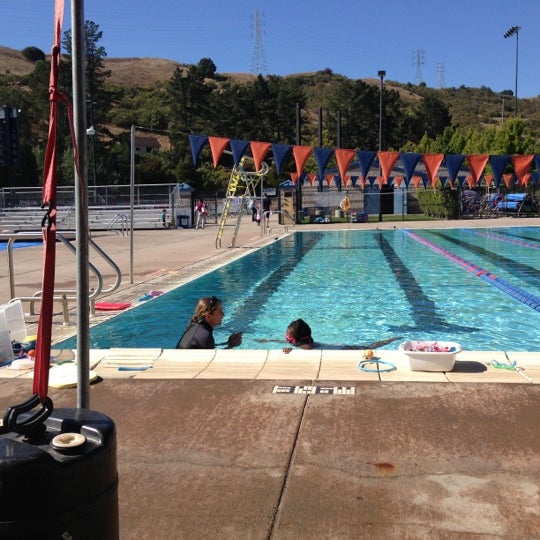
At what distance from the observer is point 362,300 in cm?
1083

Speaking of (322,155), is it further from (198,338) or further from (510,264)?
(198,338)

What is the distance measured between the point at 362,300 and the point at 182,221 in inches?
822

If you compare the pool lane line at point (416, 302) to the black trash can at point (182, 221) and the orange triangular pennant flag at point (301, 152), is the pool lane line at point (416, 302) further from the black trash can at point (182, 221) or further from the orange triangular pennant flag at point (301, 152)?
the black trash can at point (182, 221)

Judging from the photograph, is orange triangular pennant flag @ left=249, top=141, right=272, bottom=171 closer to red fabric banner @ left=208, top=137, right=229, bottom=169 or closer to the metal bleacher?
red fabric banner @ left=208, top=137, right=229, bottom=169

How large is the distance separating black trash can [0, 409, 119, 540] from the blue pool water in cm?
532

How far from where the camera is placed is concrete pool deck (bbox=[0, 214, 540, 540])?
2.60 metres

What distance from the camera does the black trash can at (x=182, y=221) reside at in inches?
1201

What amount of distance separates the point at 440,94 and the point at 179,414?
450ft

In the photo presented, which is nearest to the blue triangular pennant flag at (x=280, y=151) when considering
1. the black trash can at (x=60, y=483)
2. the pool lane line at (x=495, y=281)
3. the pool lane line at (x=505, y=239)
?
the pool lane line at (x=495, y=281)

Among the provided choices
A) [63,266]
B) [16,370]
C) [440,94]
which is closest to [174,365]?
[16,370]

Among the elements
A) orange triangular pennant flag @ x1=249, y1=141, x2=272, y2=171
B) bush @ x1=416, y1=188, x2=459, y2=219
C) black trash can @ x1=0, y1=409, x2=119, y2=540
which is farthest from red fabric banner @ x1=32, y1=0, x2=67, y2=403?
bush @ x1=416, y1=188, x2=459, y2=219

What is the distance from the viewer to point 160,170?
60844mm

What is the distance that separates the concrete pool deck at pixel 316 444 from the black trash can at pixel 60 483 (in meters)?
1.05

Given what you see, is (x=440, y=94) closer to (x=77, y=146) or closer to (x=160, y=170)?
(x=160, y=170)
